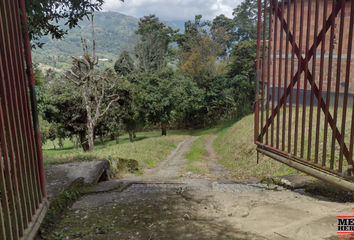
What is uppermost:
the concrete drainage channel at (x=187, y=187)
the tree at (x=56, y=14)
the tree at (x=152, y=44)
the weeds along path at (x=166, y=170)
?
the tree at (x=152, y=44)

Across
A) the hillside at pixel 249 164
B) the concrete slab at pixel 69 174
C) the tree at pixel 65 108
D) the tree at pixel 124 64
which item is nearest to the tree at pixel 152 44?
the tree at pixel 124 64

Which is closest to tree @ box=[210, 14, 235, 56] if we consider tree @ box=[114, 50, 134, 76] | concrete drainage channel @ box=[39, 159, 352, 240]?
tree @ box=[114, 50, 134, 76]

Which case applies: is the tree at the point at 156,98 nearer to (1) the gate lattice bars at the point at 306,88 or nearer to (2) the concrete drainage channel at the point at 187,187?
(2) the concrete drainage channel at the point at 187,187

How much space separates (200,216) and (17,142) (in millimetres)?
2350

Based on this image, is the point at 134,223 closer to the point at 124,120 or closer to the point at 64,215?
the point at 64,215

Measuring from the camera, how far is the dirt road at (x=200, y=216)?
9.08ft

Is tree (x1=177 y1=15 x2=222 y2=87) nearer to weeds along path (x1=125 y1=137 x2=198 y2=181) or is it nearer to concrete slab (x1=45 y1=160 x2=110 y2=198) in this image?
weeds along path (x1=125 y1=137 x2=198 y2=181)

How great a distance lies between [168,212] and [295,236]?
1.71m

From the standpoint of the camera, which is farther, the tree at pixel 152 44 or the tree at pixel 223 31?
the tree at pixel 223 31

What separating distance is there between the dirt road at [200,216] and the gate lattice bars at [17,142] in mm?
700

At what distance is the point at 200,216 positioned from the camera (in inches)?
140

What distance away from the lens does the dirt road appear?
9.08ft

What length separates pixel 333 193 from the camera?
13.7ft

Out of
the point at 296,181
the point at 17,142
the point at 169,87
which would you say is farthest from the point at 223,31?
the point at 17,142
